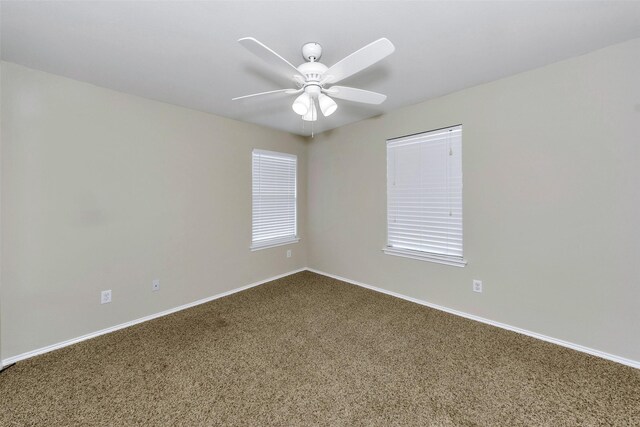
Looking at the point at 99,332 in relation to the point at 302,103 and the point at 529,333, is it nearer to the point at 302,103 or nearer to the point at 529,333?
the point at 302,103

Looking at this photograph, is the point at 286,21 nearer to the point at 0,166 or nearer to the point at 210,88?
the point at 210,88

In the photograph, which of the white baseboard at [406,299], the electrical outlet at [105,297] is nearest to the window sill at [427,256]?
the white baseboard at [406,299]

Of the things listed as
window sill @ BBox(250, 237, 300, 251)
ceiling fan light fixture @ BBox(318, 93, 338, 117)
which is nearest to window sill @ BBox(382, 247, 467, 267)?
window sill @ BBox(250, 237, 300, 251)

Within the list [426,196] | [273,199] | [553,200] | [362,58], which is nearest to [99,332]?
[273,199]

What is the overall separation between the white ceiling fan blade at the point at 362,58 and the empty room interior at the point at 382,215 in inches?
0.6

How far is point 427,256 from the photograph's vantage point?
116 inches

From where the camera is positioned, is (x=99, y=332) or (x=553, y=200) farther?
(x=99, y=332)

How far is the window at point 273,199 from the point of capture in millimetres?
3715

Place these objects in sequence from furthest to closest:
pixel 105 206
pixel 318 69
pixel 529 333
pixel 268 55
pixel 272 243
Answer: pixel 272 243 → pixel 105 206 → pixel 529 333 → pixel 318 69 → pixel 268 55

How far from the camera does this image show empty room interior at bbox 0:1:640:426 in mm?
1538

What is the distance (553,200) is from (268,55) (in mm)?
2538

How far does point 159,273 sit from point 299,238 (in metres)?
2.09

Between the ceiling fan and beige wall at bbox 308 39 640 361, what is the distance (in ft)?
4.39

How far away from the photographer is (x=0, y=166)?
1929 millimetres
